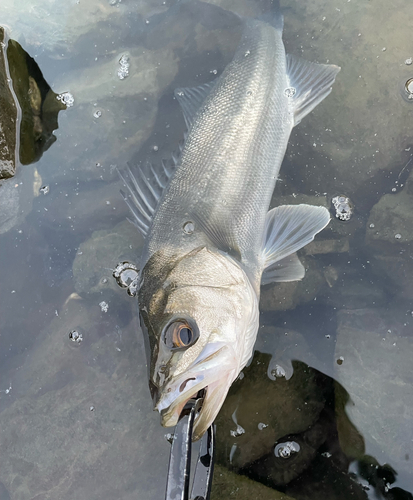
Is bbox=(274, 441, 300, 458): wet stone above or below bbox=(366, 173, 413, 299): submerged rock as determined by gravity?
below

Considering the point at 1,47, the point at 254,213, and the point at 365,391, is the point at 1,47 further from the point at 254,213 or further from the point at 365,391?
the point at 365,391

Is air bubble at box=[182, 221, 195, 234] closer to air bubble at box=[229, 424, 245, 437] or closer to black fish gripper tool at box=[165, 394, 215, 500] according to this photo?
black fish gripper tool at box=[165, 394, 215, 500]

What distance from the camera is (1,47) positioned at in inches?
131

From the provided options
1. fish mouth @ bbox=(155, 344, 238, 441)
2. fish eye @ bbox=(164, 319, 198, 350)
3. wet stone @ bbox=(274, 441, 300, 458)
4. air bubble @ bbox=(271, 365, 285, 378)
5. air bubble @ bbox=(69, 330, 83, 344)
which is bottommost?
wet stone @ bbox=(274, 441, 300, 458)

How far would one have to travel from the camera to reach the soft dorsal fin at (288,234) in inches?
101

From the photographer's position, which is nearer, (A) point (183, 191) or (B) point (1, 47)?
(A) point (183, 191)

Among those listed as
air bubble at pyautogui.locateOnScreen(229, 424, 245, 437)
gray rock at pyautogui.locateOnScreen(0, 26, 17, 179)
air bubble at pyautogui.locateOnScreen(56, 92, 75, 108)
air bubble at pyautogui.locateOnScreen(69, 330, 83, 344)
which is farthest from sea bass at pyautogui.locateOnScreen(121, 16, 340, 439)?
gray rock at pyautogui.locateOnScreen(0, 26, 17, 179)

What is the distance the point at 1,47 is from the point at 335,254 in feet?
10.7

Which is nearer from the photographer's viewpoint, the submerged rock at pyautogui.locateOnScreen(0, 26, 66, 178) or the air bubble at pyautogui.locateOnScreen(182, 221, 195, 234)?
the air bubble at pyautogui.locateOnScreen(182, 221, 195, 234)

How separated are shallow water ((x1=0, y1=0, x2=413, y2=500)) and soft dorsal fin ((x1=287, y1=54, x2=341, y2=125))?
8.0 inches

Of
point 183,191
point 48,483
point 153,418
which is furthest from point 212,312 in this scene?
point 48,483

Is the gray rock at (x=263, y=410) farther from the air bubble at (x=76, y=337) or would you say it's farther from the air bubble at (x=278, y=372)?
the air bubble at (x=76, y=337)

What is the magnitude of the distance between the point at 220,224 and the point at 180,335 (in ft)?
2.50

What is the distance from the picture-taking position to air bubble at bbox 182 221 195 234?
2.27 m
